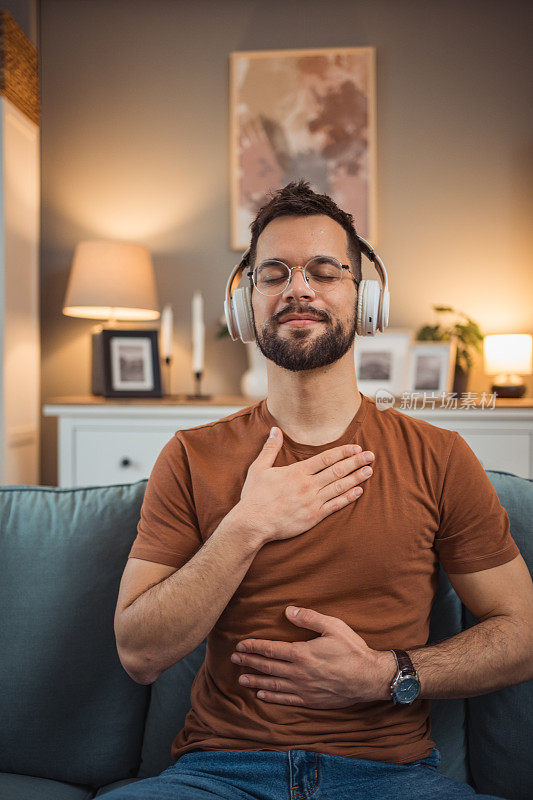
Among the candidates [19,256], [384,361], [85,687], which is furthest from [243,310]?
[19,256]

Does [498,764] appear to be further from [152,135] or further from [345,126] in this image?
[152,135]

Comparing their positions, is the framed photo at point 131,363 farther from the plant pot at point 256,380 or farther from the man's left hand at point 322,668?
the man's left hand at point 322,668

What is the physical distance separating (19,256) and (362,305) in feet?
7.47

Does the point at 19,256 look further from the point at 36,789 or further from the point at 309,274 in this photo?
the point at 36,789

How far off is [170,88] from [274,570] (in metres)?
2.91

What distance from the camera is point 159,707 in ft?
3.98

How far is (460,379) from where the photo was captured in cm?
297

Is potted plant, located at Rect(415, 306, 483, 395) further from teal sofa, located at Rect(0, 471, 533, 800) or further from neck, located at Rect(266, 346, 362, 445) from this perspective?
neck, located at Rect(266, 346, 362, 445)

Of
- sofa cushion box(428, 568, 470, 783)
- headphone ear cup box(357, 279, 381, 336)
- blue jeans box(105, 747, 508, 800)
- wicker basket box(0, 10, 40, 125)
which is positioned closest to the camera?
blue jeans box(105, 747, 508, 800)

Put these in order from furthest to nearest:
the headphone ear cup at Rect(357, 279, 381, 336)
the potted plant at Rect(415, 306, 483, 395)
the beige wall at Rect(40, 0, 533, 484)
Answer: the beige wall at Rect(40, 0, 533, 484) < the potted plant at Rect(415, 306, 483, 395) < the headphone ear cup at Rect(357, 279, 381, 336)

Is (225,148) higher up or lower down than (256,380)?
higher up

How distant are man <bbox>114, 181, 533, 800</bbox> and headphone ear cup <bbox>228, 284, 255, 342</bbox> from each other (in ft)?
0.39

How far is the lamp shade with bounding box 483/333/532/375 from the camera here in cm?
282

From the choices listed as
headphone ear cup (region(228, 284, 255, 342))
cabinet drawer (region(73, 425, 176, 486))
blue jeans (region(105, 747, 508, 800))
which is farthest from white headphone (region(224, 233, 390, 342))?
cabinet drawer (region(73, 425, 176, 486))
